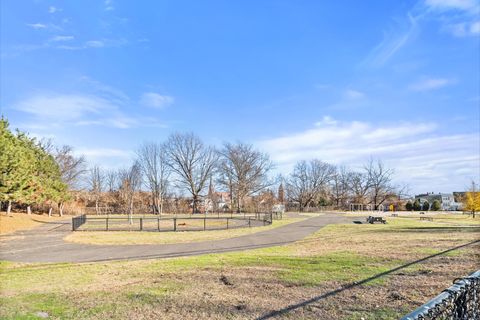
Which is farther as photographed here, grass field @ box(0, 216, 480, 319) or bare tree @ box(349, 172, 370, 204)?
bare tree @ box(349, 172, 370, 204)

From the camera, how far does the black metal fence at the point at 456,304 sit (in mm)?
1937

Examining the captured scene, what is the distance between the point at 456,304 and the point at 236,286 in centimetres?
560

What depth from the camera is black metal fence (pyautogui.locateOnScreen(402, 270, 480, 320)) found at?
1.94 meters

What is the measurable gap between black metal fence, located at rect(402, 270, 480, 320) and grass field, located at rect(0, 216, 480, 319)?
2.76m

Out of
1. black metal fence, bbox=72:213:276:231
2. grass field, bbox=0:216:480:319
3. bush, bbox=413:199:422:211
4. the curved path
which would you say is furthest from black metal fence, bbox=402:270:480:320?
bush, bbox=413:199:422:211

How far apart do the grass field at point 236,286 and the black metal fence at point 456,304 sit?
9.05 ft

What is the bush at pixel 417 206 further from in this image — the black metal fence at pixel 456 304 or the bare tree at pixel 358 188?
the black metal fence at pixel 456 304

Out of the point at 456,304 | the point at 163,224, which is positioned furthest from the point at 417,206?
the point at 456,304

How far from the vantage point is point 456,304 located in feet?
7.86

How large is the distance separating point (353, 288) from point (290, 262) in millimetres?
3384

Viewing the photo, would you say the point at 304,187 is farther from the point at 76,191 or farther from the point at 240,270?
the point at 240,270

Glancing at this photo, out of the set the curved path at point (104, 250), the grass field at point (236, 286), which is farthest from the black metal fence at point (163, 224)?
the grass field at point (236, 286)

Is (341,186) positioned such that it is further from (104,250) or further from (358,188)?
(104,250)

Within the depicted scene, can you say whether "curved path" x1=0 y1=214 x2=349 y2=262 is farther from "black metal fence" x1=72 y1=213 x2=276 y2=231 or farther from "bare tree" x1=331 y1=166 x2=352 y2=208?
"bare tree" x1=331 y1=166 x2=352 y2=208
